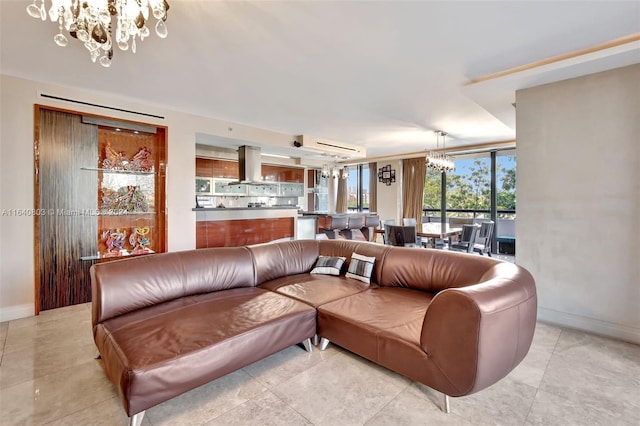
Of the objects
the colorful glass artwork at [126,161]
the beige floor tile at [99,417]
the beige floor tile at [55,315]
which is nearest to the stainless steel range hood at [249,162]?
the colorful glass artwork at [126,161]

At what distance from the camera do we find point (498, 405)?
1829 mm

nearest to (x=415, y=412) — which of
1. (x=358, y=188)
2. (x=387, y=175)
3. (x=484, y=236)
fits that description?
(x=484, y=236)

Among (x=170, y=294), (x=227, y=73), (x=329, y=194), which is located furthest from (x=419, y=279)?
(x=329, y=194)

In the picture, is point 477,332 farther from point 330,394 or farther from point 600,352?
point 600,352

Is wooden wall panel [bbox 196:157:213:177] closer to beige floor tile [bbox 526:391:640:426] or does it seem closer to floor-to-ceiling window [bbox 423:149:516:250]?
floor-to-ceiling window [bbox 423:149:516:250]

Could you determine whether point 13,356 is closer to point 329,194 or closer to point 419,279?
point 419,279

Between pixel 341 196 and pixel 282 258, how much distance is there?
7094mm

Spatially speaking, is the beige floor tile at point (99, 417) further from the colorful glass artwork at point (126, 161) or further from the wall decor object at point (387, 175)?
the wall decor object at point (387, 175)

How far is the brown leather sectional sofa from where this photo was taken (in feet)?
5.28

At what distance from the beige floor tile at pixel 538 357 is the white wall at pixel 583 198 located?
32 centimetres

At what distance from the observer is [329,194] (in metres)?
10.1

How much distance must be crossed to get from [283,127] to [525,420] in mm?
5127

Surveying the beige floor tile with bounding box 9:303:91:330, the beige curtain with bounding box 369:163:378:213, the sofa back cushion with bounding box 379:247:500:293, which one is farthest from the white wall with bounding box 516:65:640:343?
the beige curtain with bounding box 369:163:378:213

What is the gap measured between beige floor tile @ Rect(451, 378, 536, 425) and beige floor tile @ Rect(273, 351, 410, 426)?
1.23 feet
